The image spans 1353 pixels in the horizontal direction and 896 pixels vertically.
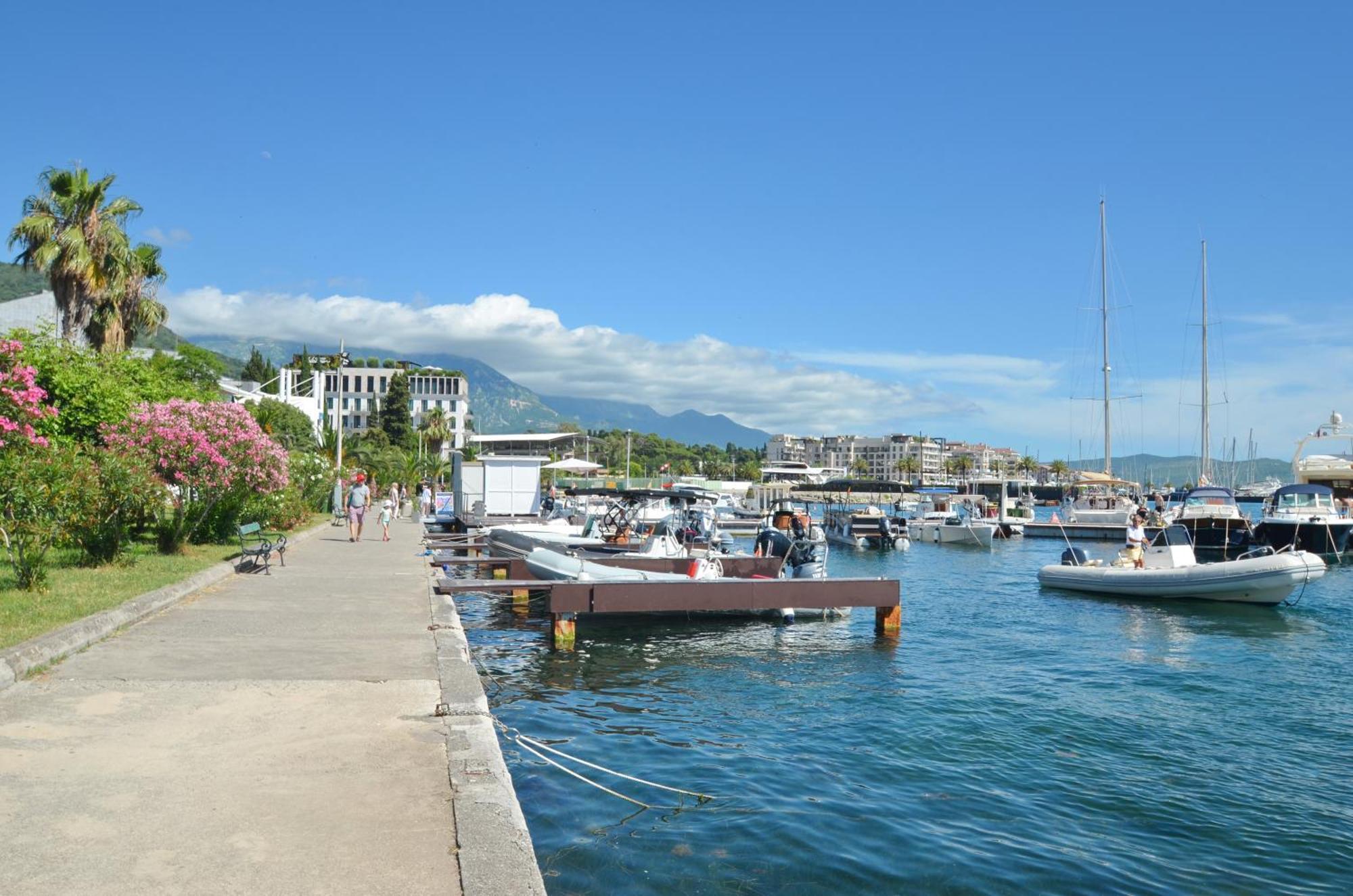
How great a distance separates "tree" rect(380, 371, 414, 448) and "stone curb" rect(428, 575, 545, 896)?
336 ft

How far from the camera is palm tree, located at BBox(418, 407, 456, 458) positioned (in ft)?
352

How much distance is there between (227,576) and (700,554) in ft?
32.5

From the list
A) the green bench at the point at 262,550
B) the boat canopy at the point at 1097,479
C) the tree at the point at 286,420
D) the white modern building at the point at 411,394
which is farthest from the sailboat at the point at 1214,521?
the white modern building at the point at 411,394

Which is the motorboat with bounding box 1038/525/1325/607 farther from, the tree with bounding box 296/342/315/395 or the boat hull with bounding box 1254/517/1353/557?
the tree with bounding box 296/342/315/395

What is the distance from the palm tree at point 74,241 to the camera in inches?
1175

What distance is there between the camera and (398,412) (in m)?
110

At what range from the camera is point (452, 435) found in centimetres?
12781

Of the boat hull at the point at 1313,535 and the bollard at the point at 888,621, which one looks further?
the boat hull at the point at 1313,535

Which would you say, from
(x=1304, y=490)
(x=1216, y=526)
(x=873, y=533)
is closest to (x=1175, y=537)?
(x=1216, y=526)

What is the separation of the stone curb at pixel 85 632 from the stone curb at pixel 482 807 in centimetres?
361

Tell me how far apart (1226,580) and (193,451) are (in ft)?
79.6

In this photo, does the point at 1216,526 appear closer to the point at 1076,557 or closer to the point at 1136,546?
the point at 1076,557

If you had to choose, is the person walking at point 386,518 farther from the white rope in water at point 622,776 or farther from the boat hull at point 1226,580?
the white rope in water at point 622,776

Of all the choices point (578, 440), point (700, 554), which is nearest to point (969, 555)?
point (700, 554)
